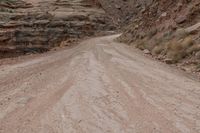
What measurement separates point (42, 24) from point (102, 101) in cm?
2353

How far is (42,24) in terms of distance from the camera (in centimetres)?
3284

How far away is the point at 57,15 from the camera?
35062mm

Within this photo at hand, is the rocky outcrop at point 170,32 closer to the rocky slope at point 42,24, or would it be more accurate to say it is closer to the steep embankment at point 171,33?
the steep embankment at point 171,33

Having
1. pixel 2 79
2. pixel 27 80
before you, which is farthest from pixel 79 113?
pixel 2 79

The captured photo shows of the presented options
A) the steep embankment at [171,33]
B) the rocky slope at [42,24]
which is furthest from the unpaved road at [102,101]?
the rocky slope at [42,24]

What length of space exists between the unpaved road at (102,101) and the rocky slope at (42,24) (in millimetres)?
14646

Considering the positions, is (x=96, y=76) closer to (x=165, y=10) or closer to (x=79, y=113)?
(x=79, y=113)

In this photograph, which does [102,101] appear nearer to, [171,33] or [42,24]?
[171,33]

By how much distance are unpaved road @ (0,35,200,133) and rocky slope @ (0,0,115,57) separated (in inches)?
577

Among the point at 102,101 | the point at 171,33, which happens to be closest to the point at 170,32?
the point at 171,33

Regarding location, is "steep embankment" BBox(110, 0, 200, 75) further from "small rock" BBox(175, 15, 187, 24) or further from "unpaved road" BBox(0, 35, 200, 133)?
"unpaved road" BBox(0, 35, 200, 133)

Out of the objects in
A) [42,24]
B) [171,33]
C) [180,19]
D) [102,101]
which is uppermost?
[180,19]

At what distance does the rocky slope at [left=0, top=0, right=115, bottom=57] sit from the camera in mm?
30250

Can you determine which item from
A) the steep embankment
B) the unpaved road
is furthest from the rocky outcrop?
the unpaved road
